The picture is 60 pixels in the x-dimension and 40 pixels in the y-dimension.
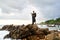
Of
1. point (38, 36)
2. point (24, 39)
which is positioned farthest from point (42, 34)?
point (24, 39)

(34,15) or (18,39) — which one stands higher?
(34,15)

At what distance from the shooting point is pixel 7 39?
30.2m

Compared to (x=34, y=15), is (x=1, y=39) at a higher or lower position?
lower

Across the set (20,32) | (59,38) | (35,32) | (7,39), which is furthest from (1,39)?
(59,38)

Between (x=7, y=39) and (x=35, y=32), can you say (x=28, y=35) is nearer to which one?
(x=35, y=32)

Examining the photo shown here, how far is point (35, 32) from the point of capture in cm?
2386

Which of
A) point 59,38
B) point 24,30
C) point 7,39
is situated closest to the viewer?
point 59,38

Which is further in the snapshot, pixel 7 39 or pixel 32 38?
pixel 7 39

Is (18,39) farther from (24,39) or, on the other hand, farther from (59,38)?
(59,38)

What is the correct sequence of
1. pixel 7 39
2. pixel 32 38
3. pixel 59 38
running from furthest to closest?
pixel 7 39 → pixel 32 38 → pixel 59 38

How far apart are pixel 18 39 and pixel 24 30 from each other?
1.39m

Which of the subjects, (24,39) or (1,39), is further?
(1,39)

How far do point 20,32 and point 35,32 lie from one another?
2.30m

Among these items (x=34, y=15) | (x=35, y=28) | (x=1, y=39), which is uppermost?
(x=34, y=15)
